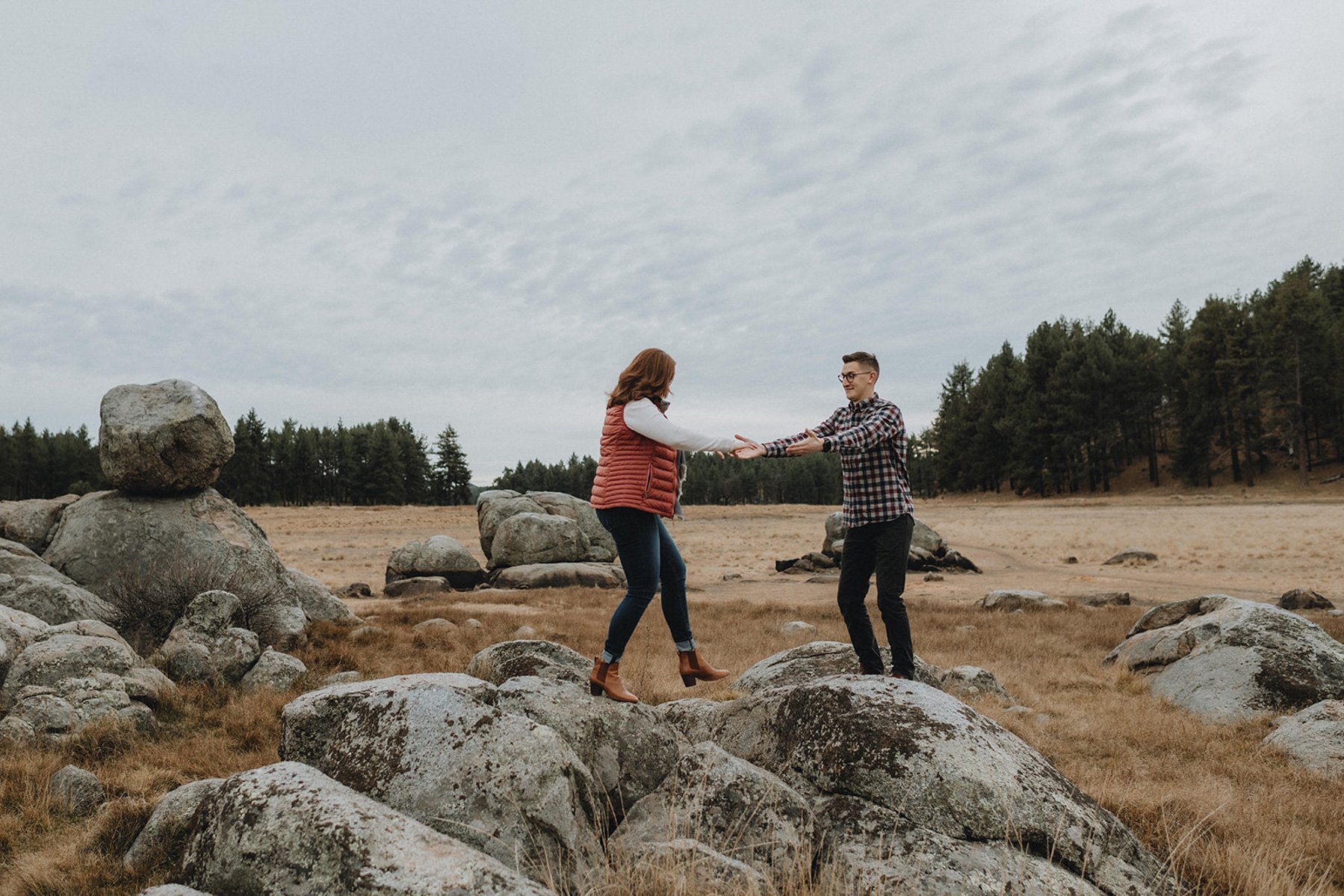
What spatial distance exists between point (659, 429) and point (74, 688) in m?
6.28

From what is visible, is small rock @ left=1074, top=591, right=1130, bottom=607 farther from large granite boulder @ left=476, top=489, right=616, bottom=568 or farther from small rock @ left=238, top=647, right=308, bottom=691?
small rock @ left=238, top=647, right=308, bottom=691

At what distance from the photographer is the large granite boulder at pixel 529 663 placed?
22.4 feet

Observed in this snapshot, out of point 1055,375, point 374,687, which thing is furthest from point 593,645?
point 1055,375

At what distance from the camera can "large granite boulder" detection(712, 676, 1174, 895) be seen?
3.96 meters

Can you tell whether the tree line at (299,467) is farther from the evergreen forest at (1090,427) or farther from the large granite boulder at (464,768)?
the large granite boulder at (464,768)

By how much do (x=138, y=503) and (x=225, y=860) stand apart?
12.8m

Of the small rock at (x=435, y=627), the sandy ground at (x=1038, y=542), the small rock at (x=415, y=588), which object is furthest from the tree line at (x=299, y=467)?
the small rock at (x=435, y=627)

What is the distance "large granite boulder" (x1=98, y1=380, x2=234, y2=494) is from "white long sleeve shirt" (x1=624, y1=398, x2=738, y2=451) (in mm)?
10989

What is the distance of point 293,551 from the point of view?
3891 centimetres

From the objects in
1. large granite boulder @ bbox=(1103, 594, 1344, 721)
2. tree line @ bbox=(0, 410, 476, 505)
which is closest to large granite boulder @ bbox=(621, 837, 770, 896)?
large granite boulder @ bbox=(1103, 594, 1344, 721)

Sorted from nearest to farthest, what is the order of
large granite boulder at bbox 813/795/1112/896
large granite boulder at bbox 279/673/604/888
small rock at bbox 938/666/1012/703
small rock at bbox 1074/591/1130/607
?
1. large granite boulder at bbox 813/795/1112/896
2. large granite boulder at bbox 279/673/604/888
3. small rock at bbox 938/666/1012/703
4. small rock at bbox 1074/591/1130/607

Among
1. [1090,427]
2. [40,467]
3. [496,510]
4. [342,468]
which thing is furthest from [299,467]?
[1090,427]

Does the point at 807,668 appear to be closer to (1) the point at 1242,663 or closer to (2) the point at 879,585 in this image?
(2) the point at 879,585

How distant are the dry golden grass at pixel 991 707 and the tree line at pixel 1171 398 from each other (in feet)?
99.5
